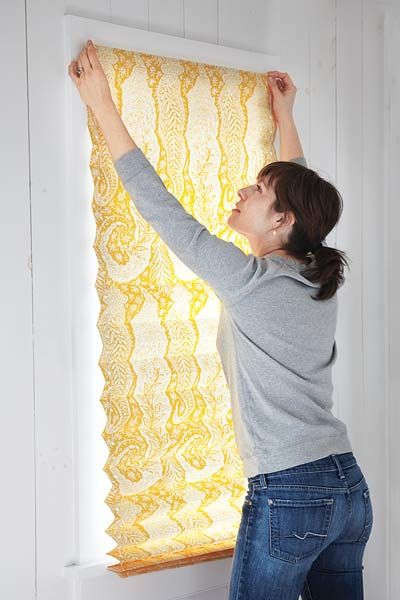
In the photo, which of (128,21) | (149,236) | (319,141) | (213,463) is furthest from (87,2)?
(213,463)

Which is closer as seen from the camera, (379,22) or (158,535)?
(158,535)

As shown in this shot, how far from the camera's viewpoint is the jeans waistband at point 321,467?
6.23 ft

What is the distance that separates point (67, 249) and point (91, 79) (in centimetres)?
41

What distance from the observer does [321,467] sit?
1.93 metres

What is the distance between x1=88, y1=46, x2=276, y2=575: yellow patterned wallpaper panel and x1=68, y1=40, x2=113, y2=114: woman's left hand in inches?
2.8

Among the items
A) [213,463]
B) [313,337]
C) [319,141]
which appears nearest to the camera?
[313,337]

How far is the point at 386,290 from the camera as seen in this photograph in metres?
2.69

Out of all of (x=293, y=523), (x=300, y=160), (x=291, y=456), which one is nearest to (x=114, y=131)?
(x=300, y=160)

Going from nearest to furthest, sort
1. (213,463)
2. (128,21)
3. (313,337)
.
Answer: (313,337), (128,21), (213,463)

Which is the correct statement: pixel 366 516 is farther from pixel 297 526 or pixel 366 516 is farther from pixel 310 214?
pixel 310 214

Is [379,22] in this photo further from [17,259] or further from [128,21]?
[17,259]

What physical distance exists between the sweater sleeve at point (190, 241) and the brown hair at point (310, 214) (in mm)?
158

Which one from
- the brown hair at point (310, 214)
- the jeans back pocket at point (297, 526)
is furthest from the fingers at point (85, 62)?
the jeans back pocket at point (297, 526)

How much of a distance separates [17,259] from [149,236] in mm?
358
